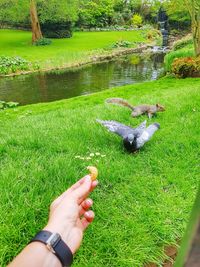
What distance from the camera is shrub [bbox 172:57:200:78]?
1316 centimetres

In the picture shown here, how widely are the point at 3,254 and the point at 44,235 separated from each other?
0.63 meters

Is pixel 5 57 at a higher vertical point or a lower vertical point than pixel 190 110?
lower

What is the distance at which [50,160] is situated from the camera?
3117mm

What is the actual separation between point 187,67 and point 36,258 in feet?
42.1

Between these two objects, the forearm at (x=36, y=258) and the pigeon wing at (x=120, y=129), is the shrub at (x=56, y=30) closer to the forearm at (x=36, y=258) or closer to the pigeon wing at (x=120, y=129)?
the pigeon wing at (x=120, y=129)

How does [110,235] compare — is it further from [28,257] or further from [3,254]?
[28,257]

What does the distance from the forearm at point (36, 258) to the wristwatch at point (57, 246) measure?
2cm

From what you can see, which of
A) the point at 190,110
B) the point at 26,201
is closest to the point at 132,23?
the point at 190,110

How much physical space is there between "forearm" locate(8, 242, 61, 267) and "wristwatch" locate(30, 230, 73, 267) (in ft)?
0.06

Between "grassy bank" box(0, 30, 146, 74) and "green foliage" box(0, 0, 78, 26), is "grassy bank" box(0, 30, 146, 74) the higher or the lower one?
the lower one


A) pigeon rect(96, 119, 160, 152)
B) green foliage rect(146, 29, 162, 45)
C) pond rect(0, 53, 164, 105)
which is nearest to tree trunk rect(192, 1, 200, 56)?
pond rect(0, 53, 164, 105)

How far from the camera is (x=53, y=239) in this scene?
4.99 ft

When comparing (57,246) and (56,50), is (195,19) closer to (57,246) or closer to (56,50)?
(56,50)

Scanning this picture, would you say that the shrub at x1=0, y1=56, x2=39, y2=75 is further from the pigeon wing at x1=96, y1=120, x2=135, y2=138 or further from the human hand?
the human hand
